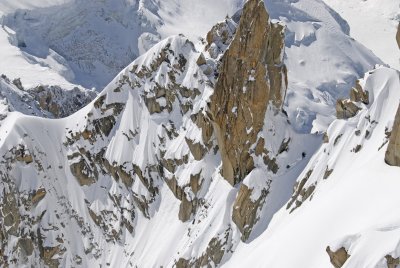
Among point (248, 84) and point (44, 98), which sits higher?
point (248, 84)

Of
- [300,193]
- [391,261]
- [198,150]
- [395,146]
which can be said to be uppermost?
[395,146]

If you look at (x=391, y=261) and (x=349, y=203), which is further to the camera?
(x=349, y=203)

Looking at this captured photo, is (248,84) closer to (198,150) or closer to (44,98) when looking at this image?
(198,150)

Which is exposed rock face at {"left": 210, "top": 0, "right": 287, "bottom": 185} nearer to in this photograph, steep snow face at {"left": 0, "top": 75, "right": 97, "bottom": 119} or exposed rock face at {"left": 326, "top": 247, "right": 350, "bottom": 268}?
exposed rock face at {"left": 326, "top": 247, "right": 350, "bottom": 268}

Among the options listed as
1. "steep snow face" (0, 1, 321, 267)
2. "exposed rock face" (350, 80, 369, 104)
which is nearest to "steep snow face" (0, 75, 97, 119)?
"steep snow face" (0, 1, 321, 267)

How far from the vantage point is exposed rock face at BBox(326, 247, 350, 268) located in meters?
56.9

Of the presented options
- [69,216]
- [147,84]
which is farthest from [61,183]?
[147,84]

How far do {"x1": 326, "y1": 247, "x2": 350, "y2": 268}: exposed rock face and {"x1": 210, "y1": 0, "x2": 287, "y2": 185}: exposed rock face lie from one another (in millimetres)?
40418

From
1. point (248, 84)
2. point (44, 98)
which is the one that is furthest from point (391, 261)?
point (44, 98)

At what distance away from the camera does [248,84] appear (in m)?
97.5

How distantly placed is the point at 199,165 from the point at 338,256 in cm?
5080

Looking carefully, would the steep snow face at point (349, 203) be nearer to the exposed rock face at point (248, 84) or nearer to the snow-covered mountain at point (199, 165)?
the snow-covered mountain at point (199, 165)

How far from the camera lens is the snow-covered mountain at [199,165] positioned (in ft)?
266

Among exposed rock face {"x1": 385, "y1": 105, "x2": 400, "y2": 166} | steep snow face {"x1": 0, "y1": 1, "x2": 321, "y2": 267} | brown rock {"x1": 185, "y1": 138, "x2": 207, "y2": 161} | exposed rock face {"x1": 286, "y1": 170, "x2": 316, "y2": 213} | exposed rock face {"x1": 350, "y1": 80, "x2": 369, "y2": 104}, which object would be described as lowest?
steep snow face {"x1": 0, "y1": 1, "x2": 321, "y2": 267}
